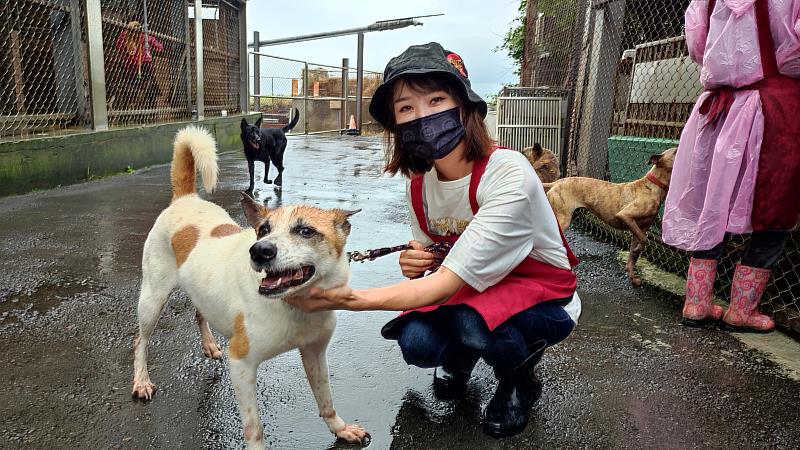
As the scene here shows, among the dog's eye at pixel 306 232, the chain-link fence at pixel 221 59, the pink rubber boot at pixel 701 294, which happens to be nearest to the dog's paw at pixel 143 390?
the dog's eye at pixel 306 232

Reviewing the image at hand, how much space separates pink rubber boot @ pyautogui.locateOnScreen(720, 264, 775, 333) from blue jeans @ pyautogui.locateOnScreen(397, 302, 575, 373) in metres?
1.66

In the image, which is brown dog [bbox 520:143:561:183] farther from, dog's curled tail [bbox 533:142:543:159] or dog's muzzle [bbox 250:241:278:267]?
dog's muzzle [bbox 250:241:278:267]

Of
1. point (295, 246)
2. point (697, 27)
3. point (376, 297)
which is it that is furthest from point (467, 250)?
point (697, 27)

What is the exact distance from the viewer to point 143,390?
8.13ft

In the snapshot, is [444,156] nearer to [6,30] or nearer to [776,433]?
[776,433]

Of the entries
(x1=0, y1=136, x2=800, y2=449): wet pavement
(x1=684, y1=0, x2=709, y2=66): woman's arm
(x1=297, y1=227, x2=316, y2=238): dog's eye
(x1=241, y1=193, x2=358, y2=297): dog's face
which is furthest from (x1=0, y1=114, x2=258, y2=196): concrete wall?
(x1=684, y1=0, x2=709, y2=66): woman's arm

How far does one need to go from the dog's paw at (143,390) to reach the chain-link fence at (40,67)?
546 cm

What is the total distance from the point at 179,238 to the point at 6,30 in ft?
19.8

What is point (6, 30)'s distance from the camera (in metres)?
6.70

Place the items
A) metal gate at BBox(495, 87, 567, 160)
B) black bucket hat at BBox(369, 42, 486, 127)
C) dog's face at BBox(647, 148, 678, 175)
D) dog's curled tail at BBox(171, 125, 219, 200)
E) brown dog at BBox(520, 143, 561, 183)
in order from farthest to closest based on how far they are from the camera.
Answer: metal gate at BBox(495, 87, 567, 160) < brown dog at BBox(520, 143, 561, 183) < dog's face at BBox(647, 148, 678, 175) < dog's curled tail at BBox(171, 125, 219, 200) < black bucket hat at BBox(369, 42, 486, 127)

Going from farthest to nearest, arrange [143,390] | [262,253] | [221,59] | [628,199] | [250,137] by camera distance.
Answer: [221,59] → [250,137] → [628,199] → [143,390] → [262,253]

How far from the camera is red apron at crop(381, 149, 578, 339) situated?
7.00ft

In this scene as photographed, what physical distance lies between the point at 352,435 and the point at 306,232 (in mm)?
893

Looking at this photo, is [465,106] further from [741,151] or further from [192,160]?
[741,151]
